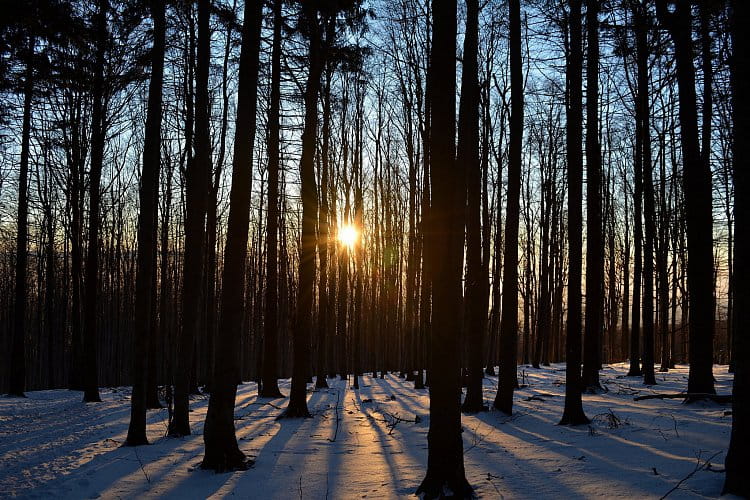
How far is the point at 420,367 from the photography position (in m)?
18.3

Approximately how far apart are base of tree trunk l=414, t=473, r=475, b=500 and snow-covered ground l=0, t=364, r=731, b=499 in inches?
12.5

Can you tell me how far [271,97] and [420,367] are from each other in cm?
1032

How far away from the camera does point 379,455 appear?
24.9 ft

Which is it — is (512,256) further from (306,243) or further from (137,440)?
(137,440)


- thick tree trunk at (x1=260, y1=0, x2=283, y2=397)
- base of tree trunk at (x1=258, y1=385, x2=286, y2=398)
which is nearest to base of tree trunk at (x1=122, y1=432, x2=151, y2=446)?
thick tree trunk at (x1=260, y1=0, x2=283, y2=397)

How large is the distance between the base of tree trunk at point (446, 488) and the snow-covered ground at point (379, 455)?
32 cm

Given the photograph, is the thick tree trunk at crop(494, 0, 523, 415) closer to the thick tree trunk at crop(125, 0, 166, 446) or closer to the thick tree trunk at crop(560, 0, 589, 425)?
the thick tree trunk at crop(560, 0, 589, 425)

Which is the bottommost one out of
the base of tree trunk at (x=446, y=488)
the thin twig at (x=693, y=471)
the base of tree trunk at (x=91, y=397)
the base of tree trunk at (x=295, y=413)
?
the base of tree trunk at (x=91, y=397)

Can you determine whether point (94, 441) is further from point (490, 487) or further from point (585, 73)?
point (585, 73)

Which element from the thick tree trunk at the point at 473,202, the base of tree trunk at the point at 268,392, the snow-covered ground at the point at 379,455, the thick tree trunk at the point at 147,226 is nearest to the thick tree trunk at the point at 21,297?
the snow-covered ground at the point at 379,455

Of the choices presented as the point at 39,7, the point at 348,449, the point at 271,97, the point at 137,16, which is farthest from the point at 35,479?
the point at 271,97

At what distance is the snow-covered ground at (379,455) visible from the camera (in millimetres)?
5621

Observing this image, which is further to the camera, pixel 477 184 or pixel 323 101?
pixel 323 101

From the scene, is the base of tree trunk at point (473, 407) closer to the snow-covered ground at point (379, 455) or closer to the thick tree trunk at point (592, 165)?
the snow-covered ground at point (379, 455)
